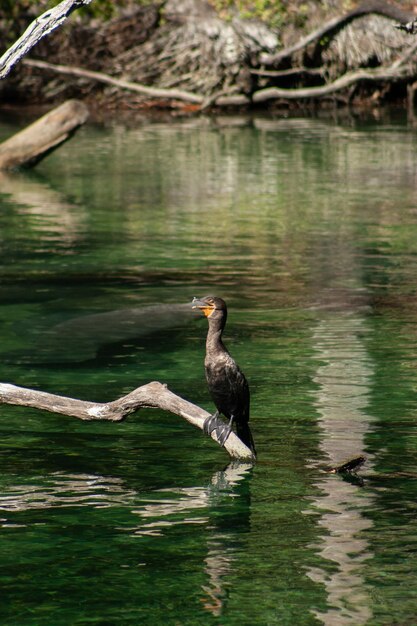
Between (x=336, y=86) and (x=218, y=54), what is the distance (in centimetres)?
298

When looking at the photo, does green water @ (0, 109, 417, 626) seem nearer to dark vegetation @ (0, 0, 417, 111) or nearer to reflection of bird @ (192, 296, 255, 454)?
reflection of bird @ (192, 296, 255, 454)

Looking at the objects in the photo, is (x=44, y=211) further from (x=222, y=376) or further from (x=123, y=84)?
(x=123, y=84)

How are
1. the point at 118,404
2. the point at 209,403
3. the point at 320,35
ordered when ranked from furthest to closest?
1. the point at 320,35
2. the point at 209,403
3. the point at 118,404

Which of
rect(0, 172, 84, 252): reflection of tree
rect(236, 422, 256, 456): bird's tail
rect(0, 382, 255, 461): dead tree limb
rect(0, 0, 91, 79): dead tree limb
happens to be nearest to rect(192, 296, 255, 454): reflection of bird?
→ rect(0, 382, 255, 461): dead tree limb

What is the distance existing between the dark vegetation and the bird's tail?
2472cm

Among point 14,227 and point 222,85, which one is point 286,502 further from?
point 222,85

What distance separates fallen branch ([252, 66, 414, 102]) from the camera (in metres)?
33.0

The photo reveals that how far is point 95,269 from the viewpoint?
48.6 feet

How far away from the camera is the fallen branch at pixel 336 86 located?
108ft

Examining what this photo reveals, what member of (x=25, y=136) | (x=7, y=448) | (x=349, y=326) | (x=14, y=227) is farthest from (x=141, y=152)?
(x=7, y=448)

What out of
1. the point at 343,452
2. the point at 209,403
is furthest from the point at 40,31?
the point at 209,403

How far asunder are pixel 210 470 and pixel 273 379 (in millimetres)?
2294

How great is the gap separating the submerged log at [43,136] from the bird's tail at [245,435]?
1481 centimetres

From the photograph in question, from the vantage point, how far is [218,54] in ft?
112
